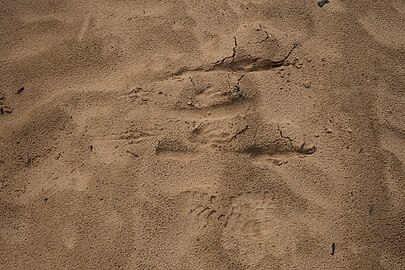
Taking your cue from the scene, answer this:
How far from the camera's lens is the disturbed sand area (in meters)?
1.54

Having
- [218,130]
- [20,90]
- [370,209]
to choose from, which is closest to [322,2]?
[218,130]

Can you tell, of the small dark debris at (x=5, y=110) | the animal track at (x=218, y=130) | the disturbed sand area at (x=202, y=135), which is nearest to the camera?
the disturbed sand area at (x=202, y=135)

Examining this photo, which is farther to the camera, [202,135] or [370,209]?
[202,135]

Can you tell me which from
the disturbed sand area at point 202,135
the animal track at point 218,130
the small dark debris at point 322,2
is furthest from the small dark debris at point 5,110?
the small dark debris at point 322,2

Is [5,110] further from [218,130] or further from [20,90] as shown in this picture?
[218,130]

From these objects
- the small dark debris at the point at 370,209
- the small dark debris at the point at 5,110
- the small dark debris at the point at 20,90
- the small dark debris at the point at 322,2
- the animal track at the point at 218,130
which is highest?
the small dark debris at the point at 322,2

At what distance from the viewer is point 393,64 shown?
178cm

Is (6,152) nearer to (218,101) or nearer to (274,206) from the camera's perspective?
(218,101)

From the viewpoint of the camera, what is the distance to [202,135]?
169cm

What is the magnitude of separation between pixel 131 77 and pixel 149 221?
2.16ft

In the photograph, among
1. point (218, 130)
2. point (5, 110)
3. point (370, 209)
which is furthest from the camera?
point (5, 110)

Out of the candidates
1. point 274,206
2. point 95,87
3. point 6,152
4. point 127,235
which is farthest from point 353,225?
A: point 6,152

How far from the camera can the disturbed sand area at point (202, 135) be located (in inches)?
60.6

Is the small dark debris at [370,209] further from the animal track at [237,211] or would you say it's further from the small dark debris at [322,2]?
the small dark debris at [322,2]
